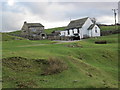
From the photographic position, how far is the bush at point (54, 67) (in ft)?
64.9

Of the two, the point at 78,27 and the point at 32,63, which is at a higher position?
the point at 78,27

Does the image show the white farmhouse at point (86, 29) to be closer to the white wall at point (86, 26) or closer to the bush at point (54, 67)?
the white wall at point (86, 26)

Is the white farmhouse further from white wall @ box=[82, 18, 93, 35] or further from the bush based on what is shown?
the bush

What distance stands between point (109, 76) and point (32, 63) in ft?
31.7

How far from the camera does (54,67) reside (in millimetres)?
20062

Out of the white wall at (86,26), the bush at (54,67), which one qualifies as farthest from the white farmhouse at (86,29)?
the bush at (54,67)

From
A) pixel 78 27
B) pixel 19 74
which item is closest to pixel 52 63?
pixel 19 74

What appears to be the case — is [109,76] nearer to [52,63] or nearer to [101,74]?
[101,74]

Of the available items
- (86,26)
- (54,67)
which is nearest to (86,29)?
(86,26)

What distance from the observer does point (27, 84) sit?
16703 mm

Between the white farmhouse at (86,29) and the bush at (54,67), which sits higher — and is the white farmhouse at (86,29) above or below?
above

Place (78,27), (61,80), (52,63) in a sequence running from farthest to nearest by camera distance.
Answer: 1. (78,27)
2. (52,63)
3. (61,80)

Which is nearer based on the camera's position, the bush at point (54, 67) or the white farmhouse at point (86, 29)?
the bush at point (54, 67)

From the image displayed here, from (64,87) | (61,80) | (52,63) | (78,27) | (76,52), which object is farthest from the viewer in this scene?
(78,27)
